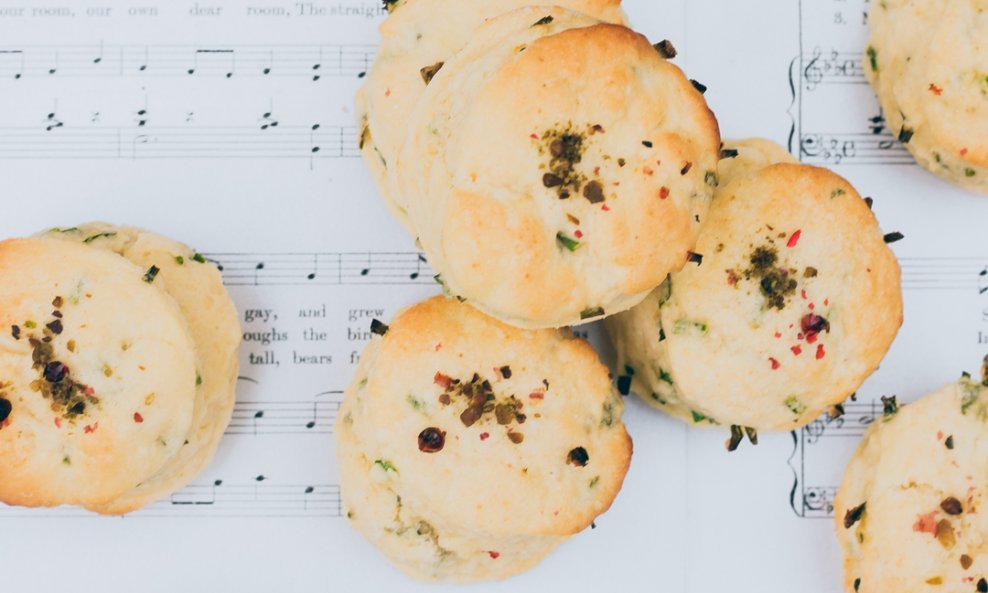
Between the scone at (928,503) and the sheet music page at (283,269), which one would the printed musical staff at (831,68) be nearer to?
the sheet music page at (283,269)

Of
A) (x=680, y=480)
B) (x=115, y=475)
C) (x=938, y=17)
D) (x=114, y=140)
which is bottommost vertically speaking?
(x=680, y=480)

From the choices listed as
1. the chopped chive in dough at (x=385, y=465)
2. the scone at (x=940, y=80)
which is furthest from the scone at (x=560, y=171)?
the scone at (x=940, y=80)

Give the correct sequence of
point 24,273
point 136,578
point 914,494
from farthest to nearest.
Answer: point 136,578 → point 914,494 → point 24,273

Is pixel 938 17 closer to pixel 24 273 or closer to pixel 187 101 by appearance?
pixel 187 101

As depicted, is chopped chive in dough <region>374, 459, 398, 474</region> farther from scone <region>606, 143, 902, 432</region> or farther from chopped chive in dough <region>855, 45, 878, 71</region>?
chopped chive in dough <region>855, 45, 878, 71</region>

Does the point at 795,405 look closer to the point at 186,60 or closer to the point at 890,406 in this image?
the point at 890,406

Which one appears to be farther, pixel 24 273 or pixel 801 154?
pixel 801 154

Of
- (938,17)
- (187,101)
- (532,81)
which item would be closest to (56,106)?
(187,101)
